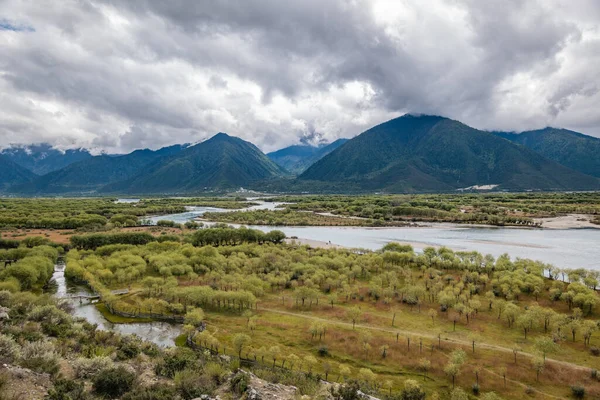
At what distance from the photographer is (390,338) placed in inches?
2345

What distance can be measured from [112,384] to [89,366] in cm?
427

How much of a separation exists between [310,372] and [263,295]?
120 ft

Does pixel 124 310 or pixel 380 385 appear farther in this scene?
pixel 124 310

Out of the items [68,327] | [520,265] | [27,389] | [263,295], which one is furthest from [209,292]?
[520,265]

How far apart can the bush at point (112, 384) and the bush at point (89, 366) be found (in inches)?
73.4

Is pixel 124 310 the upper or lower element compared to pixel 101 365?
lower

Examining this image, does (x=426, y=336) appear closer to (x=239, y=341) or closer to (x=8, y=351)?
(x=239, y=341)

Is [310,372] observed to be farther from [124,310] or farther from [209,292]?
[124,310]

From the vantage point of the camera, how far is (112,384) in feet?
104

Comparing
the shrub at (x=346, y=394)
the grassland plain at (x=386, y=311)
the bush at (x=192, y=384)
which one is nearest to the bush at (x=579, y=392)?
the grassland plain at (x=386, y=311)

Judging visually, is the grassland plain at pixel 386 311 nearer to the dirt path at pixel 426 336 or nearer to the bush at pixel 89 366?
the dirt path at pixel 426 336

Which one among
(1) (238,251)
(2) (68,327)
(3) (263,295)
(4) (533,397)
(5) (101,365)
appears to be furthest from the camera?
(1) (238,251)

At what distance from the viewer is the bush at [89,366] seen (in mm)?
33844

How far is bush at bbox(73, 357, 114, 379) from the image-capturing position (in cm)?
3384
